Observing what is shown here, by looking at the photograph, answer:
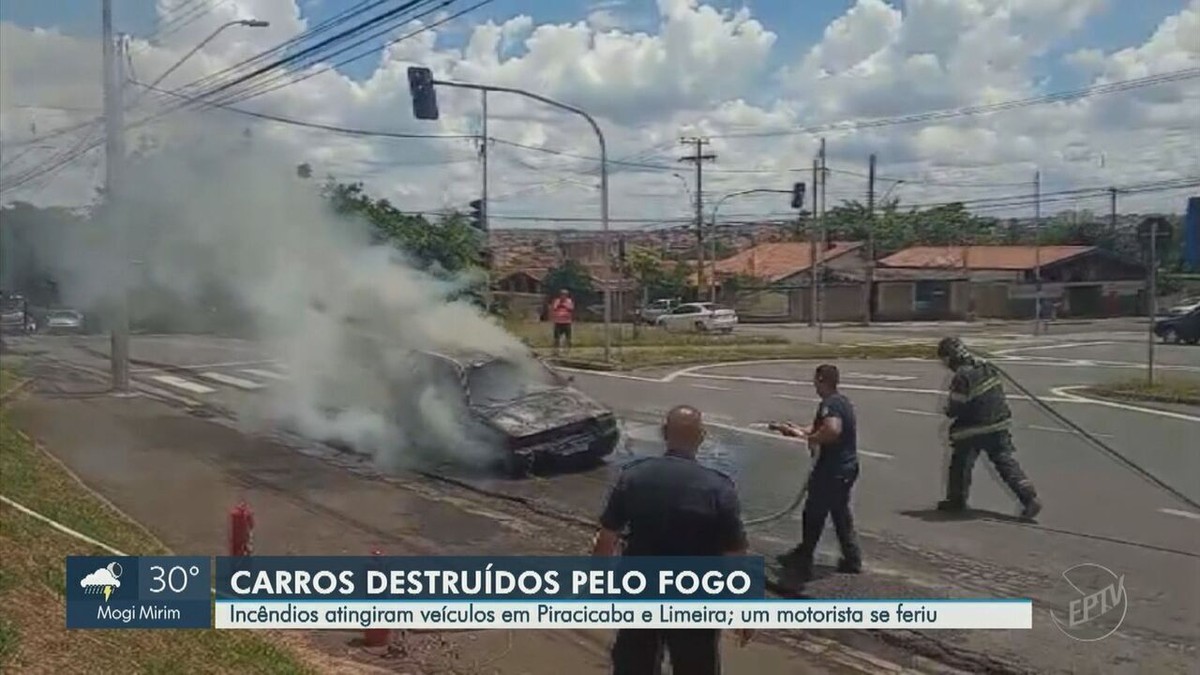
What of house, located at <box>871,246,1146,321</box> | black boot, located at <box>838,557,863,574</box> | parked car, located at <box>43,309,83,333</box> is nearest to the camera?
black boot, located at <box>838,557,863,574</box>

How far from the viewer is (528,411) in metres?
12.4

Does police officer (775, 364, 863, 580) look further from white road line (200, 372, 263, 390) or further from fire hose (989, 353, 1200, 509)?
white road line (200, 372, 263, 390)

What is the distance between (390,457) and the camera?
44.5 ft

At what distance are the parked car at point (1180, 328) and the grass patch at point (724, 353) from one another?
4.26 meters

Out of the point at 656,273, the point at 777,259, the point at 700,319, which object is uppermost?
the point at 777,259

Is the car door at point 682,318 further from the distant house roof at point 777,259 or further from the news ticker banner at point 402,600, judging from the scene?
the news ticker banner at point 402,600

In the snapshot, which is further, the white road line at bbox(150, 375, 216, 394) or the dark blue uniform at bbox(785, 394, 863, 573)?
the white road line at bbox(150, 375, 216, 394)

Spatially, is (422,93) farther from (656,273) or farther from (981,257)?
(656,273)

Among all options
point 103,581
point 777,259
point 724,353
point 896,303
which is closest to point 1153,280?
point 103,581

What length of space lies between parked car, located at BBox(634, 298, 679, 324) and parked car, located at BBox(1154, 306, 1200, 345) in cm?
1551

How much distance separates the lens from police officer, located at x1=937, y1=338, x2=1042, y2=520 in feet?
30.8

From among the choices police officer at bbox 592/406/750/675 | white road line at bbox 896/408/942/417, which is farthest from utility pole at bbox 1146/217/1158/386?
police officer at bbox 592/406/750/675

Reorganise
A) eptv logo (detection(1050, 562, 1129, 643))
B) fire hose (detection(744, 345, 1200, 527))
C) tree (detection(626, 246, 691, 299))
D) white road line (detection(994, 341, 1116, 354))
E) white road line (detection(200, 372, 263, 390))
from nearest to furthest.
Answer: eptv logo (detection(1050, 562, 1129, 643))
fire hose (detection(744, 345, 1200, 527))
white road line (detection(994, 341, 1116, 354))
white road line (detection(200, 372, 263, 390))
tree (detection(626, 246, 691, 299))

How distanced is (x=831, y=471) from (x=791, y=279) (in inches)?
850
